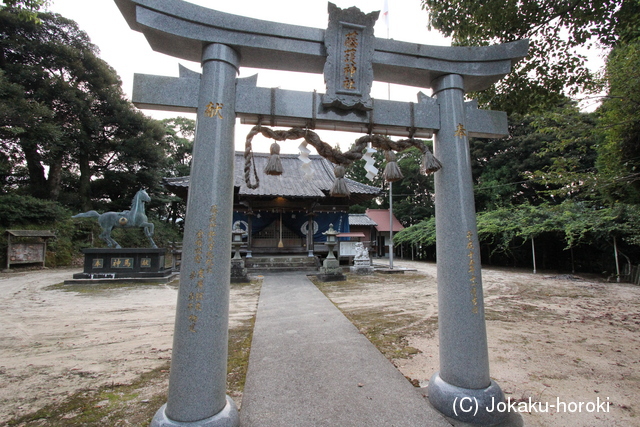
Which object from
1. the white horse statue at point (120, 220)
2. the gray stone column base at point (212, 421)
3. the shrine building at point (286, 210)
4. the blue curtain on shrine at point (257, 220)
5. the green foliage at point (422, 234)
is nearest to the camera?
the gray stone column base at point (212, 421)

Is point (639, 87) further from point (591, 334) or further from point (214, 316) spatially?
point (214, 316)

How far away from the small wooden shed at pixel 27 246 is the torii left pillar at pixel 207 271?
49.6 feet

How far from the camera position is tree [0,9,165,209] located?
13609 millimetres

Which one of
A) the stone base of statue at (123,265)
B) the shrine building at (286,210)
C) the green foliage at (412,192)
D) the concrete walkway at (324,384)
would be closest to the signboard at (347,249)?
the shrine building at (286,210)

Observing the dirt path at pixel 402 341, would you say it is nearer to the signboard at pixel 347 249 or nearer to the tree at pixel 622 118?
the tree at pixel 622 118

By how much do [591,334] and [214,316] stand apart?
211 inches

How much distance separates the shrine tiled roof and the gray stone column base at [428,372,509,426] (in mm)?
9377

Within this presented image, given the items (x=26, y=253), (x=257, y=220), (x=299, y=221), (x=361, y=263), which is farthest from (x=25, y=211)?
(x=361, y=263)

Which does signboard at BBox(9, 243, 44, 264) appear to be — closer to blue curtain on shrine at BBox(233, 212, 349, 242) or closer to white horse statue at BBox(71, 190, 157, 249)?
white horse statue at BBox(71, 190, 157, 249)

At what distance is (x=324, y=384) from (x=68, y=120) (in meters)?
21.0

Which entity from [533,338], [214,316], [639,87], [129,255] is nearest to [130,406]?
[214,316]

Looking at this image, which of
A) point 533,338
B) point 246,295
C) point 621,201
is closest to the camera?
point 533,338

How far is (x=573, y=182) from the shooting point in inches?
238

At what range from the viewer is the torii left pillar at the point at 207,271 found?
1.88 meters
